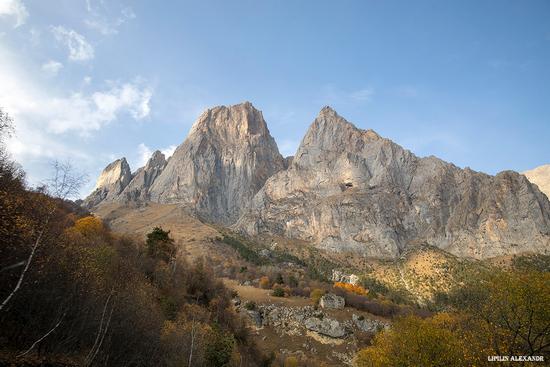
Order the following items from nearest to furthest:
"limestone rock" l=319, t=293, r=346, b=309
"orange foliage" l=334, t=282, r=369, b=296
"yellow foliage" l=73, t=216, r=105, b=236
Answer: "yellow foliage" l=73, t=216, r=105, b=236 < "limestone rock" l=319, t=293, r=346, b=309 < "orange foliage" l=334, t=282, r=369, b=296

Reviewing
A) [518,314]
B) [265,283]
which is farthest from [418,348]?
[265,283]

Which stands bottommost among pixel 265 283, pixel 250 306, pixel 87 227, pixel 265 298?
pixel 250 306

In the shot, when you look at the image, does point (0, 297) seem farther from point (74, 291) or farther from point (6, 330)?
point (74, 291)

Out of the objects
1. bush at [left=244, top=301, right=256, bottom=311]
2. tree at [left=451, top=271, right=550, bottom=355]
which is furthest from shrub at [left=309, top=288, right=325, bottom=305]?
tree at [left=451, top=271, right=550, bottom=355]

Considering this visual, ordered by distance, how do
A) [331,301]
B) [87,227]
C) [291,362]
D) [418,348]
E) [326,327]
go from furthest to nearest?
[331,301], [326,327], [291,362], [87,227], [418,348]

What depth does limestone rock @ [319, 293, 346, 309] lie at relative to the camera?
86.3 meters

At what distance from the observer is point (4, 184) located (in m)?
23.0

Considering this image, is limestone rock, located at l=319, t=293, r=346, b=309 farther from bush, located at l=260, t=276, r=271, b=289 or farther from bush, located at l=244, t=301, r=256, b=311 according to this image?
bush, located at l=260, t=276, r=271, b=289

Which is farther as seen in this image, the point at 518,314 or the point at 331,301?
the point at 331,301

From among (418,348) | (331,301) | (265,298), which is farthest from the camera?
(265,298)

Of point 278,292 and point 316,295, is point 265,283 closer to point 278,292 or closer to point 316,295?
point 278,292

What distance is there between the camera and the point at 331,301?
3445 inches

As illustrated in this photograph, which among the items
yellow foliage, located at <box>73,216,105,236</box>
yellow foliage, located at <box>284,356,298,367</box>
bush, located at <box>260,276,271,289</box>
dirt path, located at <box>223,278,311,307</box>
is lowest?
yellow foliage, located at <box>284,356,298,367</box>

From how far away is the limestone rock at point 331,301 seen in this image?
A: 8631 centimetres
